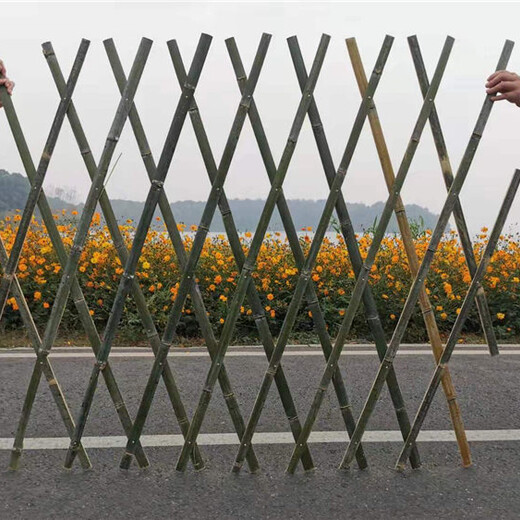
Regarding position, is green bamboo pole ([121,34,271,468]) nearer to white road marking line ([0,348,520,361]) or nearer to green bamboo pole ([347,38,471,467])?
green bamboo pole ([347,38,471,467])

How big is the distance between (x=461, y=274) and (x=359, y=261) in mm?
3877

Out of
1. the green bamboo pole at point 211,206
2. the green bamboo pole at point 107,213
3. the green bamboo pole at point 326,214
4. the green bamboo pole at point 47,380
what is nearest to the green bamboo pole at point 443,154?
the green bamboo pole at point 326,214

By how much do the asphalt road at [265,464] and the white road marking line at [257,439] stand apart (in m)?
0.01

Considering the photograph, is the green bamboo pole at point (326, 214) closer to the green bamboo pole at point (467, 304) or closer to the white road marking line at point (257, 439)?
the white road marking line at point (257, 439)

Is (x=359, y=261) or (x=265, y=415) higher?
(x=359, y=261)

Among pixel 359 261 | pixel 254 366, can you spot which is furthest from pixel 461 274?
pixel 359 261

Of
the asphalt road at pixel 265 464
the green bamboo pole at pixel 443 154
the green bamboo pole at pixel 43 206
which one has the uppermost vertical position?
the green bamboo pole at pixel 443 154

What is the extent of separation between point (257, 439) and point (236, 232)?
4.23 feet

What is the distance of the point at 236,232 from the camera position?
305 cm

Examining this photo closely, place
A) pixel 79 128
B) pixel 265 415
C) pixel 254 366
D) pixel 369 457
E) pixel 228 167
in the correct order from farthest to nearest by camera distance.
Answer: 1. pixel 254 366
2. pixel 265 415
3. pixel 369 457
4. pixel 79 128
5. pixel 228 167

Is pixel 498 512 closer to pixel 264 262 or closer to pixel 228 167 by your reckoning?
pixel 228 167

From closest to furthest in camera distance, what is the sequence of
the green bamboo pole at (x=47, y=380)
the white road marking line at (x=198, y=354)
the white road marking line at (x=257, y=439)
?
1. the green bamboo pole at (x=47, y=380)
2. the white road marking line at (x=257, y=439)
3. the white road marking line at (x=198, y=354)

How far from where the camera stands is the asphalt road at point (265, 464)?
297 cm

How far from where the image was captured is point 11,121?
320 centimetres
